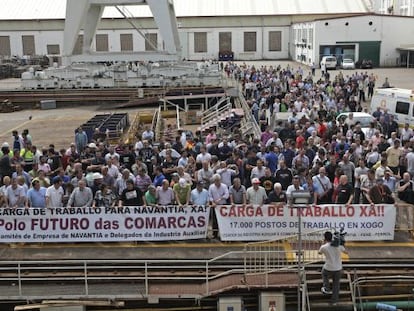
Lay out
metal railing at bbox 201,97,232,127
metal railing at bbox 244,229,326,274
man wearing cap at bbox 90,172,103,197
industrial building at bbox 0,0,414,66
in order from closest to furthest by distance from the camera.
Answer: metal railing at bbox 244,229,326,274
man wearing cap at bbox 90,172,103,197
metal railing at bbox 201,97,232,127
industrial building at bbox 0,0,414,66

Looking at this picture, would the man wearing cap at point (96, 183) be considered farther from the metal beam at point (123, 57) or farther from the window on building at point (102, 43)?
the window on building at point (102, 43)

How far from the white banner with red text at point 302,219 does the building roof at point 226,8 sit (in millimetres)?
68736

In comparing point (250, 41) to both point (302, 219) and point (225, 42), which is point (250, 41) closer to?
point (225, 42)

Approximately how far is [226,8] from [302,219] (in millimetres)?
71100

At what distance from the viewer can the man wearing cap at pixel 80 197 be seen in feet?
37.6

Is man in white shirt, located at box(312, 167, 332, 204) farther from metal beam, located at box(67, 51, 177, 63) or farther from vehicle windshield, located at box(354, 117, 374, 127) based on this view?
metal beam, located at box(67, 51, 177, 63)

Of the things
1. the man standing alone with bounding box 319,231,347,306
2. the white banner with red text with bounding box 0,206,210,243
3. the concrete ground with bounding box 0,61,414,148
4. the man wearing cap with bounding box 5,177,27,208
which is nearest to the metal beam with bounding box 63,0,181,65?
the concrete ground with bounding box 0,61,414,148

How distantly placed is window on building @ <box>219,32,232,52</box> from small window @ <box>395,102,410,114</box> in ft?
188

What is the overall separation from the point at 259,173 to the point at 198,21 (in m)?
68.2

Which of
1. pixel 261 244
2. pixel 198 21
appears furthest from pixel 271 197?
pixel 198 21

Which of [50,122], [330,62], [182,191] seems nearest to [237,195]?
[182,191]

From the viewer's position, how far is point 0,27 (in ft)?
261

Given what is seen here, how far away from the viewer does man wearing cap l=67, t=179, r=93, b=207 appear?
11453 mm

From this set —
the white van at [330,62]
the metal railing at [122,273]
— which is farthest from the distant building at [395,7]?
the metal railing at [122,273]
